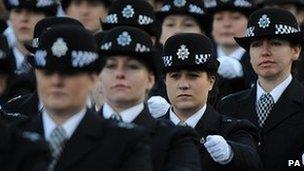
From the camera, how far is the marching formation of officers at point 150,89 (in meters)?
8.83

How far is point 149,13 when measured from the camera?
14.0 metres

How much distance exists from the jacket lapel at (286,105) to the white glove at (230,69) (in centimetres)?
154

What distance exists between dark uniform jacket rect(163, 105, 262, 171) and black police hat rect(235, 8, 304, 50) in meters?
1.30

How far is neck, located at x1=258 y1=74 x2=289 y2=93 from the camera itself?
12805 millimetres

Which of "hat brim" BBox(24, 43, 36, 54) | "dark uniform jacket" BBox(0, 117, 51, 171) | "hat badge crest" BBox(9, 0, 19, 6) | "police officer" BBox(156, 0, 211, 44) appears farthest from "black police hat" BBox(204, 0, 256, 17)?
"dark uniform jacket" BBox(0, 117, 51, 171)

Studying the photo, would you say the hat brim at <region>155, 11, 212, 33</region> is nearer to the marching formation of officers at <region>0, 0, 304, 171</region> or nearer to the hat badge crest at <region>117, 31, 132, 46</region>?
the marching formation of officers at <region>0, 0, 304, 171</region>

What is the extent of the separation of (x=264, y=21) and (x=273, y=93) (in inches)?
26.0

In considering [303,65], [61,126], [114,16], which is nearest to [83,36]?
[61,126]

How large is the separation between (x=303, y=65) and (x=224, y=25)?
1361mm

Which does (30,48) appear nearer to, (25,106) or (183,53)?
(25,106)

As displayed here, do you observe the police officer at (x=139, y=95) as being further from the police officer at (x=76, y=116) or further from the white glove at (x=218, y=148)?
the police officer at (x=76, y=116)

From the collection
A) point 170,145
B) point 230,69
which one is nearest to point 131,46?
point 170,145

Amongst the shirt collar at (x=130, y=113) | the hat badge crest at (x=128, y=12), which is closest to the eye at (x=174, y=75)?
the shirt collar at (x=130, y=113)

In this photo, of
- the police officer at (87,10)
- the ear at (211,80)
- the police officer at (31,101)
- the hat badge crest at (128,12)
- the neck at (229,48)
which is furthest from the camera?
the police officer at (87,10)
